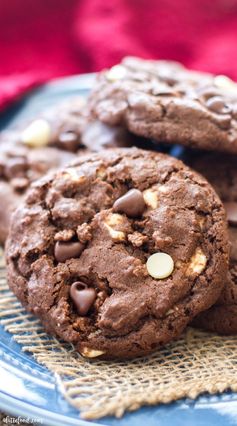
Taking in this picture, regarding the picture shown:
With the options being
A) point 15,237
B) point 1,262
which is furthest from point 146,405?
point 1,262

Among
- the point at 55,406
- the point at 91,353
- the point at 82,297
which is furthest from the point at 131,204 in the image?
the point at 55,406

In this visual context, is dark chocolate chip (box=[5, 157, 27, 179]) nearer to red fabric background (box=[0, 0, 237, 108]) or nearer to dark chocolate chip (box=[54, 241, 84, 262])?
dark chocolate chip (box=[54, 241, 84, 262])

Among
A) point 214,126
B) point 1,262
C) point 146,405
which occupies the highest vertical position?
point 214,126

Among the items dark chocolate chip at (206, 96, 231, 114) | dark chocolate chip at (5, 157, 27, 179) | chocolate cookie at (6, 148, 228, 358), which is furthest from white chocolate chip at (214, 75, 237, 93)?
Answer: dark chocolate chip at (5, 157, 27, 179)

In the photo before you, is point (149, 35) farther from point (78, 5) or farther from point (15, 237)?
point (15, 237)

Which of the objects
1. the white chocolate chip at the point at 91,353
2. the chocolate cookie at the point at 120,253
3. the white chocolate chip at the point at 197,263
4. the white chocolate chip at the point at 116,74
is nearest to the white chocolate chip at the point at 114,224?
the chocolate cookie at the point at 120,253

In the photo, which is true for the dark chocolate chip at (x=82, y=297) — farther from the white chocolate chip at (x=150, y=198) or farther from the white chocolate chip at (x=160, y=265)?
the white chocolate chip at (x=150, y=198)
